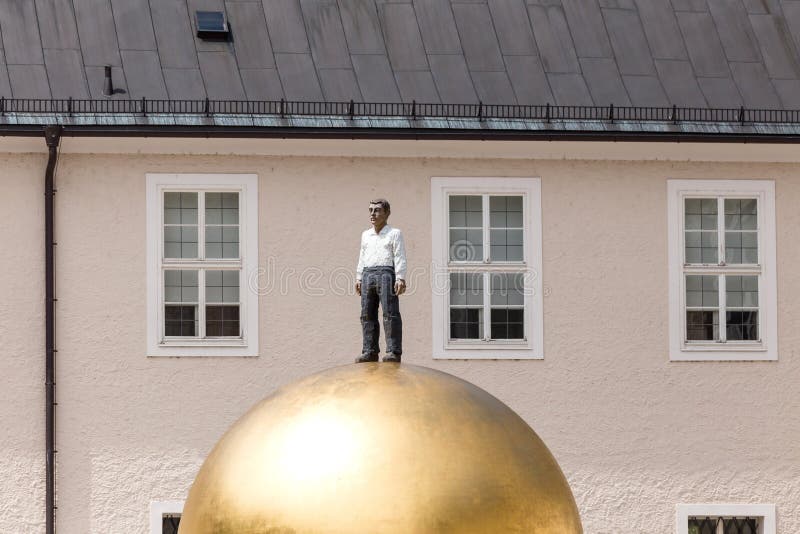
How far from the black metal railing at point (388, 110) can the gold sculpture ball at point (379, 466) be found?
10388mm

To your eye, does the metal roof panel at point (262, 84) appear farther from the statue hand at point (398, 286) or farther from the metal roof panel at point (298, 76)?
the statue hand at point (398, 286)

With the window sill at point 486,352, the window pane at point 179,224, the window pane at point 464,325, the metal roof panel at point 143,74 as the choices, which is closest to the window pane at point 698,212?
the window sill at point 486,352

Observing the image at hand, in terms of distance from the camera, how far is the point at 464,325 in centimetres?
2123

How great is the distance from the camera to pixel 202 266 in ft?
69.0

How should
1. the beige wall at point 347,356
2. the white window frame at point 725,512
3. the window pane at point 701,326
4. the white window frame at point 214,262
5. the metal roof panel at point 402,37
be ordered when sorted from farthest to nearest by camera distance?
the metal roof panel at point 402,37 → the window pane at point 701,326 → the white window frame at point 725,512 → the white window frame at point 214,262 → the beige wall at point 347,356

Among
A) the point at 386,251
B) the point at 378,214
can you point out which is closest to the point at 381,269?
the point at 386,251

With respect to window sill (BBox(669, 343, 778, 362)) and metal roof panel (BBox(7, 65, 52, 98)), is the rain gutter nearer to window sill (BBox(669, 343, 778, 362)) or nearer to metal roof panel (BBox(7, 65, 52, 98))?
metal roof panel (BBox(7, 65, 52, 98))

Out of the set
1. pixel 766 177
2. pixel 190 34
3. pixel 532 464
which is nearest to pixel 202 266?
pixel 190 34

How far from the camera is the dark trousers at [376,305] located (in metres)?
11.5

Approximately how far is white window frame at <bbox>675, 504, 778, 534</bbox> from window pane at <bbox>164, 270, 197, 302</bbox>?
6015mm

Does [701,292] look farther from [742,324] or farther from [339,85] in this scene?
[339,85]

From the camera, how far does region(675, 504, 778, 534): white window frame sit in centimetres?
2086

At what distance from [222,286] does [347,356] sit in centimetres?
167

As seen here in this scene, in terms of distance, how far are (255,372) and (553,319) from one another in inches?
136
